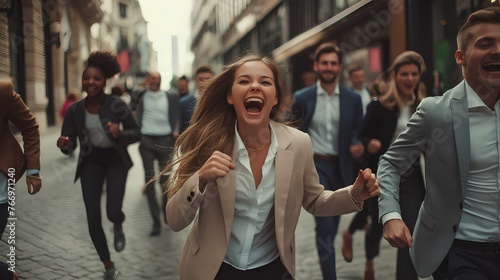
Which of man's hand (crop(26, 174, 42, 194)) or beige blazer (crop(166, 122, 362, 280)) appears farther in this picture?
man's hand (crop(26, 174, 42, 194))

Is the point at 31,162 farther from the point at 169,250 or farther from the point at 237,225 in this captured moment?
the point at 169,250

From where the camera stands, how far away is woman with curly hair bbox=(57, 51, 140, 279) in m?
4.31

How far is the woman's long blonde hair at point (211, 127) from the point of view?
237 centimetres

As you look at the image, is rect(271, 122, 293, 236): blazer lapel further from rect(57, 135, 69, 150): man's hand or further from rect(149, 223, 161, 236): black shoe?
rect(149, 223, 161, 236): black shoe

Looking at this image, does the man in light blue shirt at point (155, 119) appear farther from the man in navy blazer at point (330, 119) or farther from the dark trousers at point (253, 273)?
the dark trousers at point (253, 273)

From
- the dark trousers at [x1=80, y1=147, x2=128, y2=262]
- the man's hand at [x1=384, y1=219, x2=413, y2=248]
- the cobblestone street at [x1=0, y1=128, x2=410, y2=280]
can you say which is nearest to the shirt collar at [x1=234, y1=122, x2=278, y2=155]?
the man's hand at [x1=384, y1=219, x2=413, y2=248]

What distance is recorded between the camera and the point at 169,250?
5.36 metres

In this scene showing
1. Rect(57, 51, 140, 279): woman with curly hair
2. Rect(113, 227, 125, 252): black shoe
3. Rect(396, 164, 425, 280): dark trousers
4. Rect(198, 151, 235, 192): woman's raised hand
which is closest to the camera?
Rect(198, 151, 235, 192): woman's raised hand

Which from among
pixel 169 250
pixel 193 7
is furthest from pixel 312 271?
pixel 193 7

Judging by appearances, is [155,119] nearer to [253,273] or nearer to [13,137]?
[13,137]

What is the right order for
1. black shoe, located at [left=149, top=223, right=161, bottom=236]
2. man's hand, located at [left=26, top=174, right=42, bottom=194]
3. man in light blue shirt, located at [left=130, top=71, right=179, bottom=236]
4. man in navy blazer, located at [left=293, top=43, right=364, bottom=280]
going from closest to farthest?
man's hand, located at [left=26, top=174, right=42, bottom=194]
man in navy blazer, located at [left=293, top=43, right=364, bottom=280]
black shoe, located at [left=149, top=223, right=161, bottom=236]
man in light blue shirt, located at [left=130, top=71, right=179, bottom=236]

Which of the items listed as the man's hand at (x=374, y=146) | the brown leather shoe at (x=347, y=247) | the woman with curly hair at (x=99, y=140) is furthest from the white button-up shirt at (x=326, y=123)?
the woman with curly hair at (x=99, y=140)

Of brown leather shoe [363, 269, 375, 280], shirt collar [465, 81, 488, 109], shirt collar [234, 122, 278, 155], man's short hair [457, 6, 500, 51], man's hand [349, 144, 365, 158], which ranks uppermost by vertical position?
man's short hair [457, 6, 500, 51]

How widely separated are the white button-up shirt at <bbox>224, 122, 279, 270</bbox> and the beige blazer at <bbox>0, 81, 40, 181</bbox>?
140 cm
